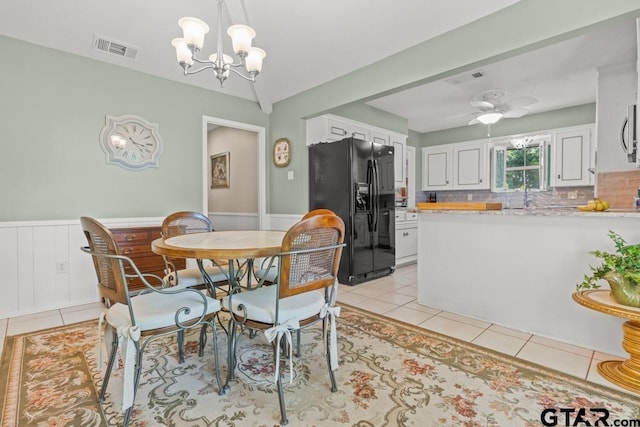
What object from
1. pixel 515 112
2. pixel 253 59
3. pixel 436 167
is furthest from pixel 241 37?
pixel 436 167

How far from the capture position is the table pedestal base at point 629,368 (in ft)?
5.77

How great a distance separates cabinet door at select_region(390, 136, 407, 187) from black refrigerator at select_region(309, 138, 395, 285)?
1018 millimetres

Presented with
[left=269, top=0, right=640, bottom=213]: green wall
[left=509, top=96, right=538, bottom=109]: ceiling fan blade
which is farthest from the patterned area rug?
[left=509, top=96, right=538, bottom=109]: ceiling fan blade

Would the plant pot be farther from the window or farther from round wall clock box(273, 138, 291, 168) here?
the window

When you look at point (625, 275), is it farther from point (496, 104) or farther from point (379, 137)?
point (379, 137)

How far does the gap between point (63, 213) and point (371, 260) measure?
3409 mm

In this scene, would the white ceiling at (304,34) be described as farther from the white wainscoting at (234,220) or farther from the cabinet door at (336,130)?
the white wainscoting at (234,220)

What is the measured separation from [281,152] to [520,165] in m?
4.18

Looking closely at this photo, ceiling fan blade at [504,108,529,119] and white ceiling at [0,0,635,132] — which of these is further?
ceiling fan blade at [504,108,529,119]

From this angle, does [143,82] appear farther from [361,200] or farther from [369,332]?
[369,332]

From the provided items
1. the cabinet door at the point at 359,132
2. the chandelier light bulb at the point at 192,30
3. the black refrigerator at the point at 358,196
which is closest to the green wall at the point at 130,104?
the black refrigerator at the point at 358,196

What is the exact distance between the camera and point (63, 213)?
314cm

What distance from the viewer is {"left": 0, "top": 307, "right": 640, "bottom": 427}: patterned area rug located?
4.94ft

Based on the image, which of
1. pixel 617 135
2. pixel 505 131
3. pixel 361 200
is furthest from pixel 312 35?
pixel 505 131
